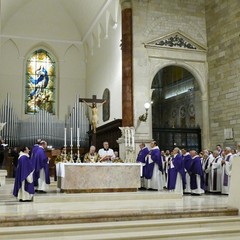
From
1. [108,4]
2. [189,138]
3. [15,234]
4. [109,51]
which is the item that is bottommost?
[15,234]

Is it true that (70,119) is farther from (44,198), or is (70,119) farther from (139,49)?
(44,198)

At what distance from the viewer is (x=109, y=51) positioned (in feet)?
66.5

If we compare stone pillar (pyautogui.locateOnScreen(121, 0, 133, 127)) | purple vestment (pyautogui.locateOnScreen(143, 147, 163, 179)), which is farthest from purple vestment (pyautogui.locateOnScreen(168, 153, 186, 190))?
stone pillar (pyautogui.locateOnScreen(121, 0, 133, 127))

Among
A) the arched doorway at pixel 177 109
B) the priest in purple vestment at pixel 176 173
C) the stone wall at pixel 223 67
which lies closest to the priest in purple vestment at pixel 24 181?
the priest in purple vestment at pixel 176 173

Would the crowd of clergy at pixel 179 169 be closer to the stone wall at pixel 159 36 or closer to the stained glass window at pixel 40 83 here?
the stone wall at pixel 159 36

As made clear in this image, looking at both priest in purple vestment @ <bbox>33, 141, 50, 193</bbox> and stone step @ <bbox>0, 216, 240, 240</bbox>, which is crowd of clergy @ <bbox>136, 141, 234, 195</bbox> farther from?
stone step @ <bbox>0, 216, 240, 240</bbox>

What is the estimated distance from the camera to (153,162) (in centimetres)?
1356

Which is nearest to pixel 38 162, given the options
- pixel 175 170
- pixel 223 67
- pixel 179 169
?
pixel 175 170

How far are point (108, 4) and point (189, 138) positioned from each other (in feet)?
25.4

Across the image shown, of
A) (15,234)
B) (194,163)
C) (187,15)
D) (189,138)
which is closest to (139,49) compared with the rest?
(187,15)

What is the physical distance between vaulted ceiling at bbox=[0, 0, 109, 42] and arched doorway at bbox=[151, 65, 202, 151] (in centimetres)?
555

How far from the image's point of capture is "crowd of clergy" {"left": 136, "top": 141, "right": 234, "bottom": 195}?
1291 centimetres

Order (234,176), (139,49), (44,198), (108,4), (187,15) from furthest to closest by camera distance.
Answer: (108,4) < (187,15) < (139,49) < (44,198) < (234,176)

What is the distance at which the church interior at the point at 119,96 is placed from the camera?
7.73m
